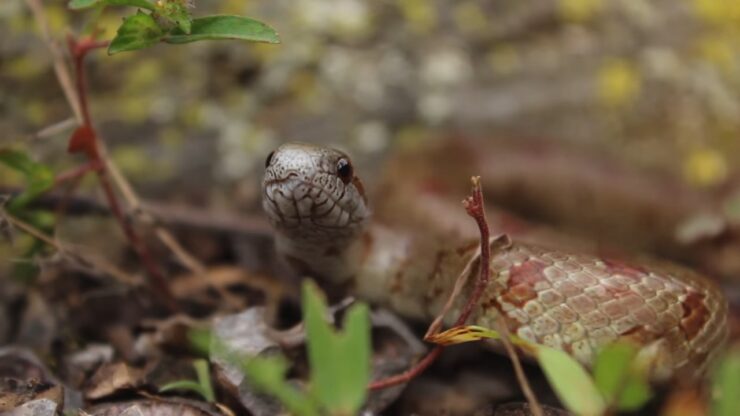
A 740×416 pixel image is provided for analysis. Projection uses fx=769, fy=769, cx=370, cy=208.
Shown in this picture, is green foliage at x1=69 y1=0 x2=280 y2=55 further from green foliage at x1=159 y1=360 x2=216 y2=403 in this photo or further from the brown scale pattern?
the brown scale pattern

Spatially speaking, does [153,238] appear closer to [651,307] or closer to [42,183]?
[42,183]

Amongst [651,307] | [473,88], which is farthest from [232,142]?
[651,307]

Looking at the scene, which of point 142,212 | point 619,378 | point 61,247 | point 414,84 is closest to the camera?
point 619,378

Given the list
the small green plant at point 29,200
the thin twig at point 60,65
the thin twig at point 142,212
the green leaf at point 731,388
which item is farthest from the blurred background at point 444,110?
the green leaf at point 731,388

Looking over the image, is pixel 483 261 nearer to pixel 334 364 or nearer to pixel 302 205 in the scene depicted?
pixel 302 205

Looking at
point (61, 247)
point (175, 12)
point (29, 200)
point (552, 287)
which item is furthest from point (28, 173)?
point (552, 287)

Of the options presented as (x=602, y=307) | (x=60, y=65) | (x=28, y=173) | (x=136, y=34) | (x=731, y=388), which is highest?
(x=136, y=34)
